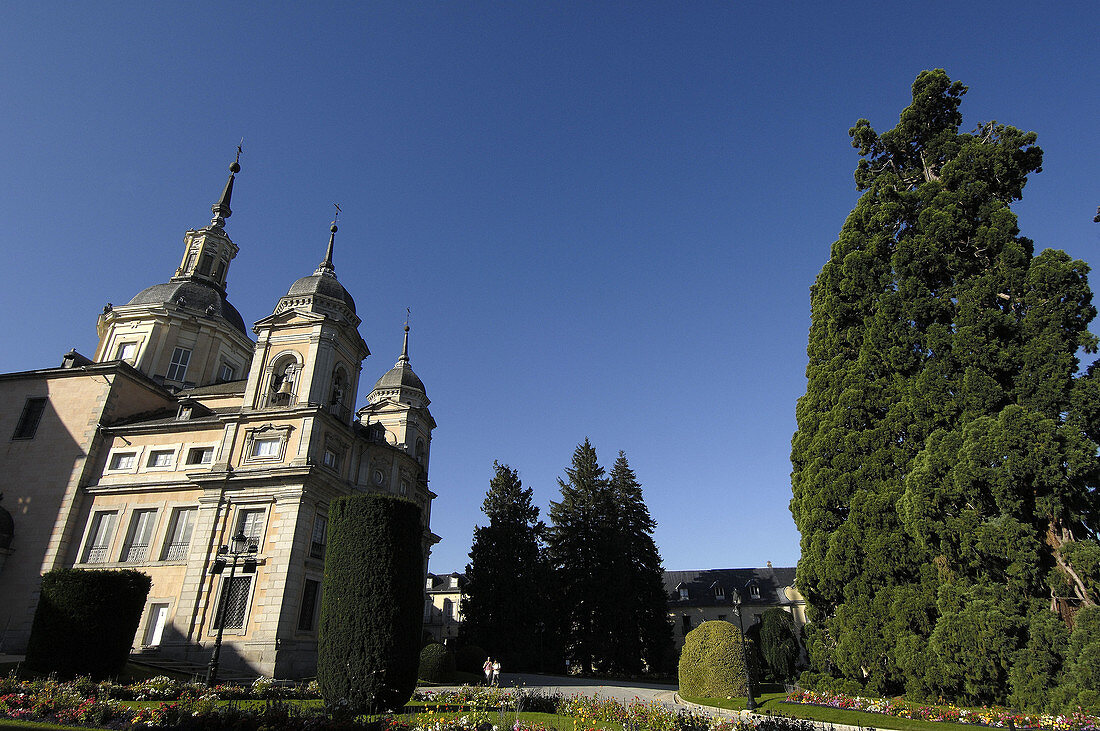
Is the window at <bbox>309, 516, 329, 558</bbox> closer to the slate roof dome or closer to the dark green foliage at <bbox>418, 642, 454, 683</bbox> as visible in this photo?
the dark green foliage at <bbox>418, 642, 454, 683</bbox>

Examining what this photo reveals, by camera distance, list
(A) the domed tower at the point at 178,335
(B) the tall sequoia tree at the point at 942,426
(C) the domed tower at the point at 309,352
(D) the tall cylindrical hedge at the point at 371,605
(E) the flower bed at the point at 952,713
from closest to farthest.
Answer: (E) the flower bed at the point at 952,713, (D) the tall cylindrical hedge at the point at 371,605, (B) the tall sequoia tree at the point at 942,426, (C) the domed tower at the point at 309,352, (A) the domed tower at the point at 178,335

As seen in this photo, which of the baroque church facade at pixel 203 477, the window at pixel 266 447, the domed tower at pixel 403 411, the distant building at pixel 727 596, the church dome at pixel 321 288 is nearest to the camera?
the baroque church facade at pixel 203 477

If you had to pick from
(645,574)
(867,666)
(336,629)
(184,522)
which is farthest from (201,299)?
(867,666)

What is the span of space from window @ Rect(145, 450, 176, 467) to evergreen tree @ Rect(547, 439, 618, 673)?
26034 mm

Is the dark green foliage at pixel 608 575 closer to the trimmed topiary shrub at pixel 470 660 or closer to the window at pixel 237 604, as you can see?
the trimmed topiary shrub at pixel 470 660

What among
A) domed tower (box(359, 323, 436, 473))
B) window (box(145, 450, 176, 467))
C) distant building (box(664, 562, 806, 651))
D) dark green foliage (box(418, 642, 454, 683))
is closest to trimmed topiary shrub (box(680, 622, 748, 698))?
dark green foliage (box(418, 642, 454, 683))

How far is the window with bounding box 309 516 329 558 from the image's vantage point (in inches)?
1048

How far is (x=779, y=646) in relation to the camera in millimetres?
38312

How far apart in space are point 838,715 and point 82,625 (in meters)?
21.8

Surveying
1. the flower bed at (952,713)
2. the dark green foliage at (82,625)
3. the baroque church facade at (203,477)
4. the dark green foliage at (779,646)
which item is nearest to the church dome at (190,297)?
the baroque church facade at (203,477)

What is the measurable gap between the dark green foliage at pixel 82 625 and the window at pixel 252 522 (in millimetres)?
7375

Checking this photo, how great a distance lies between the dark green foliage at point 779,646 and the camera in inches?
1485

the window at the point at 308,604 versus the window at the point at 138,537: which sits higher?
the window at the point at 138,537

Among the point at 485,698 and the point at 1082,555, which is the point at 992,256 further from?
the point at 485,698
